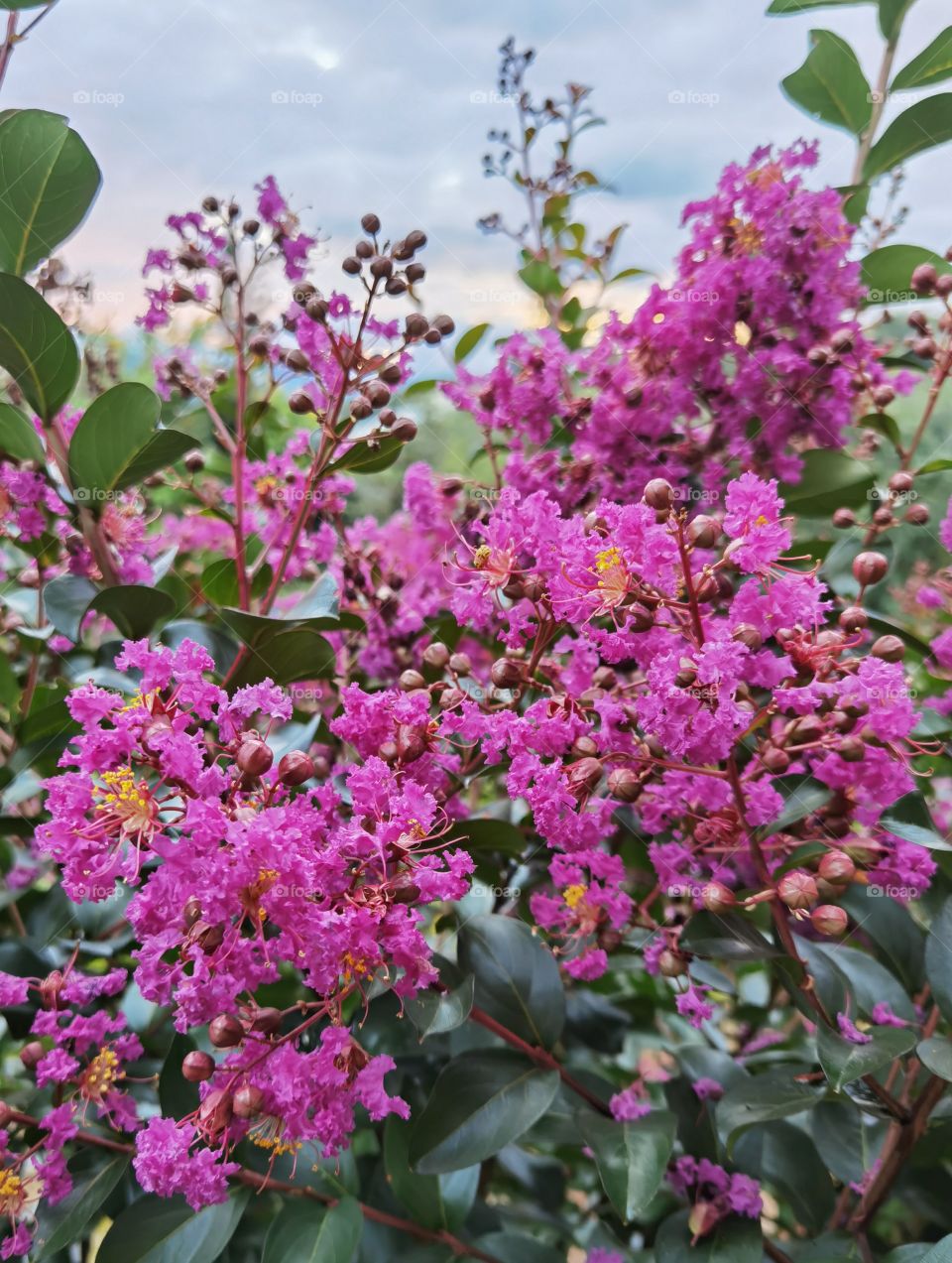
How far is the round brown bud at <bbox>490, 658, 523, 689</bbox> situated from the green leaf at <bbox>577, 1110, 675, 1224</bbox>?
36 centimetres

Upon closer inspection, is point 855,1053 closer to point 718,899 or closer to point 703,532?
point 718,899

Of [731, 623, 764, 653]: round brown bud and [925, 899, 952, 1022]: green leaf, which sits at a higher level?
[731, 623, 764, 653]: round brown bud

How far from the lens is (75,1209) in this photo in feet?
2.30

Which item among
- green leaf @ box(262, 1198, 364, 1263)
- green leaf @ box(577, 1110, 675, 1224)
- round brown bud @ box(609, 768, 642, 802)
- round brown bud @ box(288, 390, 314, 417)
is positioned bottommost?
green leaf @ box(262, 1198, 364, 1263)

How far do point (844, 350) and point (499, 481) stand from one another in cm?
37

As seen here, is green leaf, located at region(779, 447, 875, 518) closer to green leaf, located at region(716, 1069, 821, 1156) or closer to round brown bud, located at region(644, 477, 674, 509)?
round brown bud, located at region(644, 477, 674, 509)

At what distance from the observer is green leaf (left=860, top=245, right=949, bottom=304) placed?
40.3 inches

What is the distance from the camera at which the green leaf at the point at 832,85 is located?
3.47 ft

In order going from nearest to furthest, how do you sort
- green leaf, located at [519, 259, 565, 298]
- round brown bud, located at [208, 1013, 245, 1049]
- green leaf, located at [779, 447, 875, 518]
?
round brown bud, located at [208, 1013, 245, 1049], green leaf, located at [779, 447, 875, 518], green leaf, located at [519, 259, 565, 298]

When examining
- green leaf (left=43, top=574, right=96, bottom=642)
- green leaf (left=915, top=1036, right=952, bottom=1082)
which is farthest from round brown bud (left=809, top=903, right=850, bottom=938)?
green leaf (left=43, top=574, right=96, bottom=642)

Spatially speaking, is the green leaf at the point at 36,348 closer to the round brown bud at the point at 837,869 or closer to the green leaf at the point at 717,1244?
the round brown bud at the point at 837,869

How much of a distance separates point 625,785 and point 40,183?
70 centimetres

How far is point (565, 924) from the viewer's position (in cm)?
80

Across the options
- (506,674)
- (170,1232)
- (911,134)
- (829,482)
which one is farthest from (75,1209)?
(911,134)
